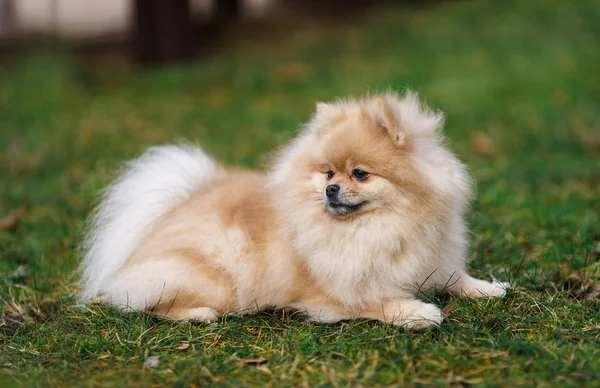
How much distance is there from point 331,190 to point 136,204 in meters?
1.43

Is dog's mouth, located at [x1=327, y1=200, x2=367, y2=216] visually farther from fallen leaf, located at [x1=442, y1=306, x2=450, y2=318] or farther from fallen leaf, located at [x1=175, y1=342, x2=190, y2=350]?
fallen leaf, located at [x1=175, y1=342, x2=190, y2=350]

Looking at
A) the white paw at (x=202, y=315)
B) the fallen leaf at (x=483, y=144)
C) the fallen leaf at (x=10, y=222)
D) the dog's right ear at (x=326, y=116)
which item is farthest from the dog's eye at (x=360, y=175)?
the fallen leaf at (x=483, y=144)

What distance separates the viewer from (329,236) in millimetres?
3744

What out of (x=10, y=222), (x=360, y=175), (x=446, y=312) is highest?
(x=360, y=175)

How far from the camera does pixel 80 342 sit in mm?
3625

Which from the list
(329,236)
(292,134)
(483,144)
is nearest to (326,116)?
(329,236)

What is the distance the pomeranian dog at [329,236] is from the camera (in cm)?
364

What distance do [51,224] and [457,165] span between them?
355 cm

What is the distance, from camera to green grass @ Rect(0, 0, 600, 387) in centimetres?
329

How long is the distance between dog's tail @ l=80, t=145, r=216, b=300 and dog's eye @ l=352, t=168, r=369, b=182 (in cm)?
120

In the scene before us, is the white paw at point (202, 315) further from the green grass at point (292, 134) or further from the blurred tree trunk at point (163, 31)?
the blurred tree trunk at point (163, 31)

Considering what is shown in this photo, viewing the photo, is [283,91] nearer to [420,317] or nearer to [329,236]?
[329,236]

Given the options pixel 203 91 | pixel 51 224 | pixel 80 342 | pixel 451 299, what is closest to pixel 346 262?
pixel 451 299

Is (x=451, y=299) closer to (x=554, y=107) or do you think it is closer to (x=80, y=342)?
(x=80, y=342)
